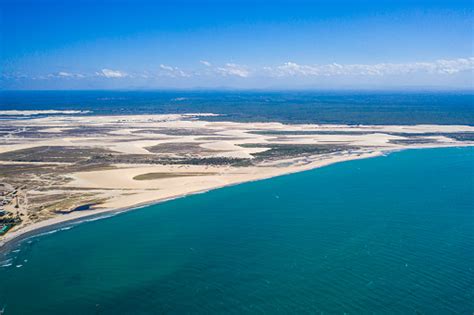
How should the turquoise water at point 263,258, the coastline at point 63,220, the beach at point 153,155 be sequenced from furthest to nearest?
the beach at point 153,155
the coastline at point 63,220
the turquoise water at point 263,258

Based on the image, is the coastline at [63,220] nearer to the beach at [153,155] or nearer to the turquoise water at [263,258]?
the beach at [153,155]

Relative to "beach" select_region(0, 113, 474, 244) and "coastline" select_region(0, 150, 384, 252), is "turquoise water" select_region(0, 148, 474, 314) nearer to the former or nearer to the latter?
"coastline" select_region(0, 150, 384, 252)

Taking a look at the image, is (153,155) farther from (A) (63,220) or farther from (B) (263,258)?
(B) (263,258)

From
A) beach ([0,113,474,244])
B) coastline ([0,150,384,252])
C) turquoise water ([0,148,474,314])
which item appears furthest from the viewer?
beach ([0,113,474,244])

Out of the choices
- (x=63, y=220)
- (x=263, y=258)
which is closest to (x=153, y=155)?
(x=63, y=220)

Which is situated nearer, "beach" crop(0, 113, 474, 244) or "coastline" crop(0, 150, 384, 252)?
"coastline" crop(0, 150, 384, 252)

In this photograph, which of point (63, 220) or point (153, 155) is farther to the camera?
point (153, 155)

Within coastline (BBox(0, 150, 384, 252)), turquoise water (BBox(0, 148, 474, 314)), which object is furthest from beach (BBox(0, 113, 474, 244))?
turquoise water (BBox(0, 148, 474, 314))

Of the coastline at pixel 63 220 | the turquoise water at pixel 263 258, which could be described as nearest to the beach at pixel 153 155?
the coastline at pixel 63 220

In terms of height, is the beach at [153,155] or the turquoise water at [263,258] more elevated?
the beach at [153,155]
